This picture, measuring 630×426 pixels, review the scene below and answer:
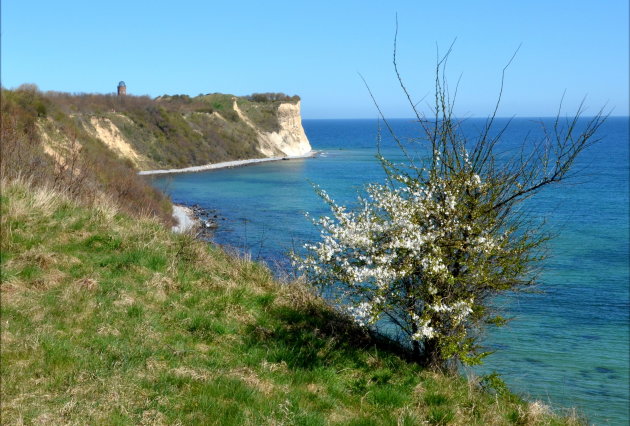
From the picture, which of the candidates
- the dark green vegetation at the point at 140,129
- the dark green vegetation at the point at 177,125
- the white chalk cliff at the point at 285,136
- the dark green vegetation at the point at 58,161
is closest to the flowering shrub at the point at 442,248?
the dark green vegetation at the point at 58,161

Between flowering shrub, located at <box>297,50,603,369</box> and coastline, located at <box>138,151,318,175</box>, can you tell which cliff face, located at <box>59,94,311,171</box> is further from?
flowering shrub, located at <box>297,50,603,369</box>

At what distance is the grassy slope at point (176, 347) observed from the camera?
591 cm

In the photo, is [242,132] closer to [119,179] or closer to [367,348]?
[119,179]

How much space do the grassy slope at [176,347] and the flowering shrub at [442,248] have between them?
2.18ft

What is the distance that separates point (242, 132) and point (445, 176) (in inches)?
3900

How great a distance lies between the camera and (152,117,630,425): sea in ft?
50.6

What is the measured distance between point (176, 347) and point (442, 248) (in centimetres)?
356

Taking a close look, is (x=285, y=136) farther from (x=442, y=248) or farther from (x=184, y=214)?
(x=442, y=248)

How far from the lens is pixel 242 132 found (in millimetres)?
105562

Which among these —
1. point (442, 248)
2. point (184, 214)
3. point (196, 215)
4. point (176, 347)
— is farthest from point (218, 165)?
point (176, 347)

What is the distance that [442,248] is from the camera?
7891mm

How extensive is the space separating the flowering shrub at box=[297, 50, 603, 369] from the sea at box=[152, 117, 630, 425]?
0.60 m

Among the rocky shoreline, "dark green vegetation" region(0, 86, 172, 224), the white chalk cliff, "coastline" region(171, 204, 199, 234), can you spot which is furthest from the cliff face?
"coastline" region(171, 204, 199, 234)

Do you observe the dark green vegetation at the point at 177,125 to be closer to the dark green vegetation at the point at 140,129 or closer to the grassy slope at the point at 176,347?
the dark green vegetation at the point at 140,129
